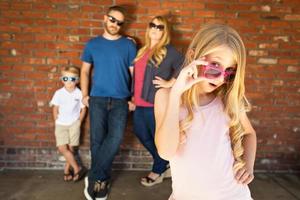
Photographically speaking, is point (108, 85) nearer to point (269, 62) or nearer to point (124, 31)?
point (124, 31)

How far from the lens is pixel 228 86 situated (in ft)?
4.75

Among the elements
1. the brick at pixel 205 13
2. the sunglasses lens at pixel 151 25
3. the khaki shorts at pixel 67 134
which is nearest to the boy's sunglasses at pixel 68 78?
the khaki shorts at pixel 67 134

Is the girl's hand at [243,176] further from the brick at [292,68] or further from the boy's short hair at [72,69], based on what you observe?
the brick at [292,68]

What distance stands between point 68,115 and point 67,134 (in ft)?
0.76

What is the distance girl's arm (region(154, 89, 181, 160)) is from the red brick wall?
2457 mm

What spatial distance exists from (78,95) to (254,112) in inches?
84.4

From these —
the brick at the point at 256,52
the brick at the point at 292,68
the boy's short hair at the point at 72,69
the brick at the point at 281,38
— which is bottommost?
the boy's short hair at the point at 72,69

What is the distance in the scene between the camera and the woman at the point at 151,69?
3373 millimetres

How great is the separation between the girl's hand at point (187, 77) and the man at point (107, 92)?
2269mm

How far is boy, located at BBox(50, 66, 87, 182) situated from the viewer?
140 inches

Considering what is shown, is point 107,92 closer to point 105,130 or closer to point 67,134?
point 105,130

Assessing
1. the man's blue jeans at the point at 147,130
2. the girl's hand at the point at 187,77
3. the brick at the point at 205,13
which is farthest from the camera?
the brick at the point at 205,13

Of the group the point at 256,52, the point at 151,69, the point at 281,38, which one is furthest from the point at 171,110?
the point at 281,38

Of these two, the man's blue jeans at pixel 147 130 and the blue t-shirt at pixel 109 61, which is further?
the man's blue jeans at pixel 147 130
